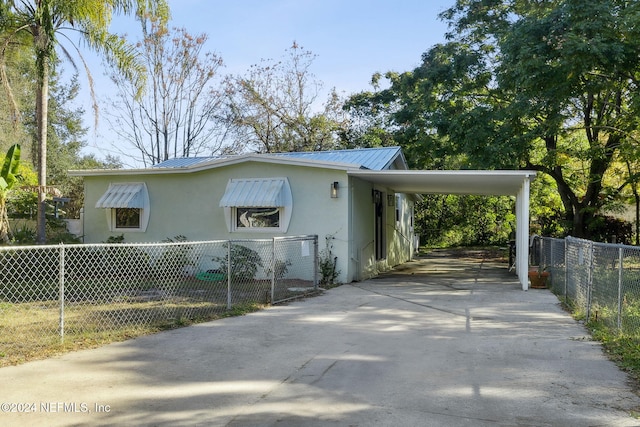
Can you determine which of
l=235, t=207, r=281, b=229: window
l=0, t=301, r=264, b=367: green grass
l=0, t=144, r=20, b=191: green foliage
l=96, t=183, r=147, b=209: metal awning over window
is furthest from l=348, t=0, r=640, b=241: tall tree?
l=0, t=144, r=20, b=191: green foliage

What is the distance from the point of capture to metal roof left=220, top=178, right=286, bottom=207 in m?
12.4

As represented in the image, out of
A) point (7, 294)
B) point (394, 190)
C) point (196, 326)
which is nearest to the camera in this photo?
point (196, 326)

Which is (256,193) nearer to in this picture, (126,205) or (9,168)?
(126,205)

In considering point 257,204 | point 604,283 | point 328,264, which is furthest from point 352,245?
point 604,283

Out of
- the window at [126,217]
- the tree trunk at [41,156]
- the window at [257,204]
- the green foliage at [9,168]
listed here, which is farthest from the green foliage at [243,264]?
the green foliage at [9,168]

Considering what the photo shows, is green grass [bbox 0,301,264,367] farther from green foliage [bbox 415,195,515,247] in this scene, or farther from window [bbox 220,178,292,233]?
green foliage [bbox 415,195,515,247]

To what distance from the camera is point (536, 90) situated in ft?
42.7

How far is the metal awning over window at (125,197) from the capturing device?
564 inches

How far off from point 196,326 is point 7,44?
12.0m

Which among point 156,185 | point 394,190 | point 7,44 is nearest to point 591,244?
point 394,190

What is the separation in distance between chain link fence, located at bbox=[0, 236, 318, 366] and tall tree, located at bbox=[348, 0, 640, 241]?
7.27 meters

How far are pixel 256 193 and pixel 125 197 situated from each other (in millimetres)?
4335

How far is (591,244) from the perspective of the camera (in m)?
7.52

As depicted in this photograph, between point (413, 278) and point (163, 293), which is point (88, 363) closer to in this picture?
point (163, 293)
